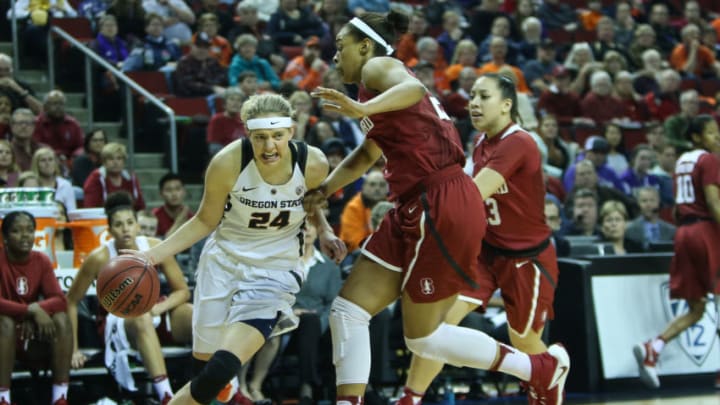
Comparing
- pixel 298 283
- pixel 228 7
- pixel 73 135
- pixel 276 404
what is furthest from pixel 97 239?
pixel 228 7

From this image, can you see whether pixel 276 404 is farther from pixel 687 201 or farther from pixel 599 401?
pixel 687 201

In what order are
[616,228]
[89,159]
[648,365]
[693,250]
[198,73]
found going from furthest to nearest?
[198,73] → [89,159] → [616,228] → [693,250] → [648,365]

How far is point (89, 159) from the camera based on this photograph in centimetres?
1029

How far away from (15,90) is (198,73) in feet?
7.08

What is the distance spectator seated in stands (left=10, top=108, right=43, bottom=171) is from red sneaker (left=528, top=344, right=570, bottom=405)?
5.86 meters

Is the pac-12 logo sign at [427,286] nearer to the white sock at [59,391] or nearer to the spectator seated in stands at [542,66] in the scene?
the white sock at [59,391]

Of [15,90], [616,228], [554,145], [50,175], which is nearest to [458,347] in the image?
[616,228]

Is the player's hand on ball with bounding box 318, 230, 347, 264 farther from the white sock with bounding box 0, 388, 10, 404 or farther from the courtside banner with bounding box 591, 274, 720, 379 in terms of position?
the courtside banner with bounding box 591, 274, 720, 379

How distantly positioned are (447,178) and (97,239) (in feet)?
13.3

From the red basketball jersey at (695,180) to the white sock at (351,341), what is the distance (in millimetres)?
4301

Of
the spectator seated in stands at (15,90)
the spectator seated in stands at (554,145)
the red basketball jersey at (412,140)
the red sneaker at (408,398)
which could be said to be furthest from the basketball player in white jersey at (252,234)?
the spectator seated in stands at (554,145)

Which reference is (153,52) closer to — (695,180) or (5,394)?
(5,394)

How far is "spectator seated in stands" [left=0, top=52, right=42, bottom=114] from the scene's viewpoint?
34.3 ft

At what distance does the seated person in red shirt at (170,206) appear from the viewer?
9.52 m
